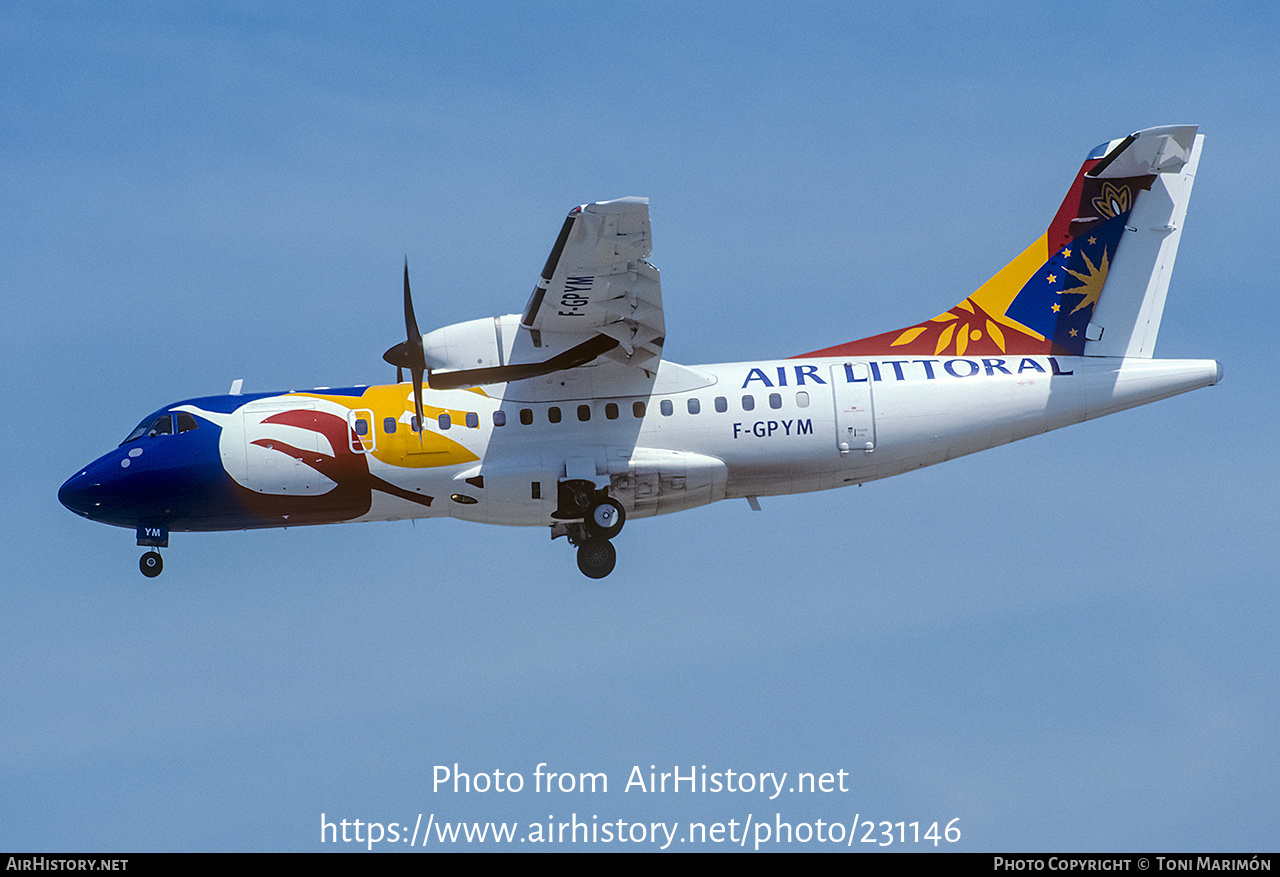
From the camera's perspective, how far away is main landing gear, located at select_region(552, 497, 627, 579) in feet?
77.4

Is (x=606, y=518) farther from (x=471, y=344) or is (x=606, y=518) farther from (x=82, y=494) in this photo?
(x=82, y=494)

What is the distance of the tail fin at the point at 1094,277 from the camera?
81.5 ft

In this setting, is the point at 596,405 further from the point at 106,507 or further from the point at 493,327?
the point at 106,507

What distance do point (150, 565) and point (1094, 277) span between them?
16.5 meters

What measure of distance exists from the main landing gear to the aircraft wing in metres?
2.34

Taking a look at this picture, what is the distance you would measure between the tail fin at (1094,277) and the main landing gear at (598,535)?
4472mm

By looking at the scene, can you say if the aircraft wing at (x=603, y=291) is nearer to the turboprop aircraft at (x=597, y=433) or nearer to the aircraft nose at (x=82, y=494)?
the turboprop aircraft at (x=597, y=433)

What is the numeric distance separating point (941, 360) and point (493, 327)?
743 cm

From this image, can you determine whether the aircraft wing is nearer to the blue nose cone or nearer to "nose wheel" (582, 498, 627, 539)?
"nose wheel" (582, 498, 627, 539)

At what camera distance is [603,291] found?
22.0 metres

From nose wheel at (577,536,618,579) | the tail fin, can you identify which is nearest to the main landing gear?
nose wheel at (577,536,618,579)

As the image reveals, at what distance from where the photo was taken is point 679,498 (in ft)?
78.6

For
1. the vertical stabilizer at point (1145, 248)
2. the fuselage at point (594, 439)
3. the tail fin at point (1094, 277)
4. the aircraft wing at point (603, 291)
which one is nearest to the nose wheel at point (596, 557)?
the fuselage at point (594, 439)
